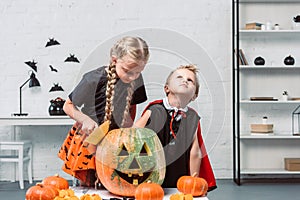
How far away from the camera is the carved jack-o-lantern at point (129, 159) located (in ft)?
5.09

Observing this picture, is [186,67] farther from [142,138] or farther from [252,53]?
[252,53]

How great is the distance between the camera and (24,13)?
5340 millimetres

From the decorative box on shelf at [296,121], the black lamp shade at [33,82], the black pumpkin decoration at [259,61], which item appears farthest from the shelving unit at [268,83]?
the black lamp shade at [33,82]

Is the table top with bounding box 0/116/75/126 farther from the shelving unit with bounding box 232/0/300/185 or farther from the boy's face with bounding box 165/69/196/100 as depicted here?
the boy's face with bounding box 165/69/196/100

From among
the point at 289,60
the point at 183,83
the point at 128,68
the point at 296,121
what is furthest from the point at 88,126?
the point at 296,121

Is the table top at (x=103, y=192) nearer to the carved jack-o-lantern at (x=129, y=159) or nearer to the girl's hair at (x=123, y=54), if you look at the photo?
the carved jack-o-lantern at (x=129, y=159)

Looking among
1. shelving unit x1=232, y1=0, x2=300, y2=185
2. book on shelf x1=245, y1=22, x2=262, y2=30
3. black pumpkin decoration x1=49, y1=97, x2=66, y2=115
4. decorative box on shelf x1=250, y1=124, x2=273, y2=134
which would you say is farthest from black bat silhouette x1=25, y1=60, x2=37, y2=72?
decorative box on shelf x1=250, y1=124, x2=273, y2=134

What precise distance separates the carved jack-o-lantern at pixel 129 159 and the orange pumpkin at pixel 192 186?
8cm

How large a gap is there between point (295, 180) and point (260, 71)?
1189mm

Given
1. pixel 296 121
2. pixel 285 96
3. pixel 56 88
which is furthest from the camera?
pixel 296 121

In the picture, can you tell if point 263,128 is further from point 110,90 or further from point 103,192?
point 110,90

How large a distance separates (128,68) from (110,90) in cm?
10

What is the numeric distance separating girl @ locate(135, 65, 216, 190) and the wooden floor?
2.37m

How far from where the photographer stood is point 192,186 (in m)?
1.63
